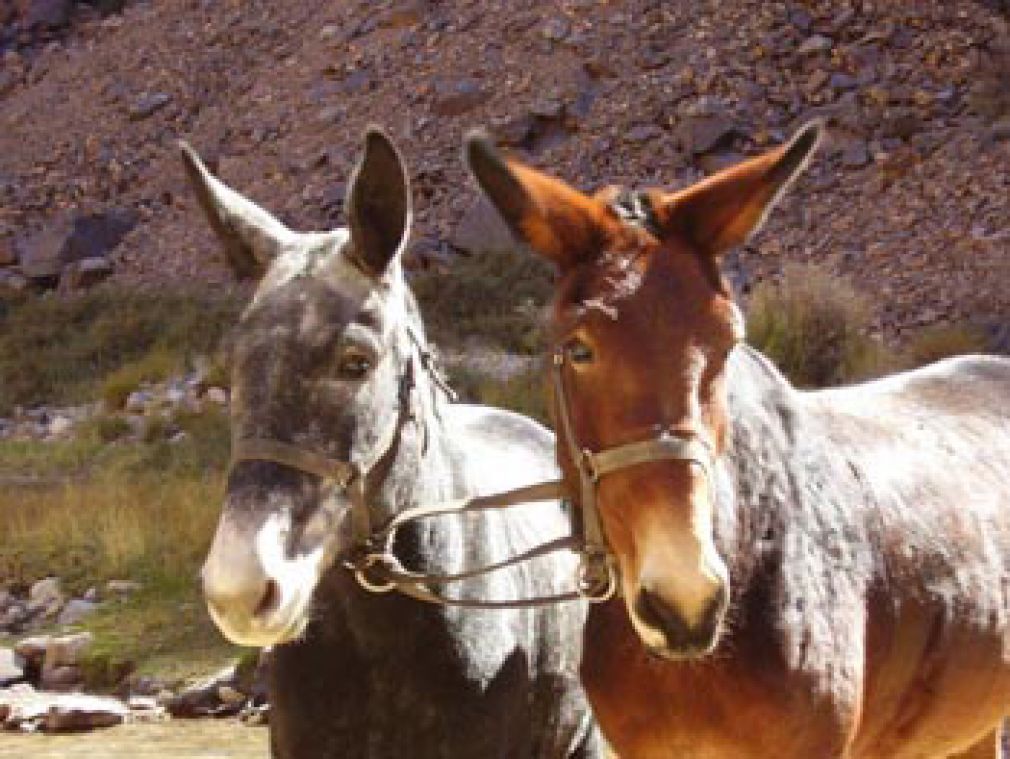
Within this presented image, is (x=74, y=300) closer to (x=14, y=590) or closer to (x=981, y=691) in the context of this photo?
(x=14, y=590)

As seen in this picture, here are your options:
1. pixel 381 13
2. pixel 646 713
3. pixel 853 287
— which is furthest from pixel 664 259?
pixel 381 13

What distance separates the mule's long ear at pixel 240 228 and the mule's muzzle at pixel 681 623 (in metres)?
1.44

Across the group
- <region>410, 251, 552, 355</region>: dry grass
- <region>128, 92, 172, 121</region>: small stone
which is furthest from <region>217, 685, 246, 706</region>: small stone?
<region>128, 92, 172, 121</region>: small stone

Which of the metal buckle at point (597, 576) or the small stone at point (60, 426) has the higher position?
the metal buckle at point (597, 576)

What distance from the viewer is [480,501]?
14.3 feet

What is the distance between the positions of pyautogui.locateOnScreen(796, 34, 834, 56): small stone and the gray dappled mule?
16.7 m

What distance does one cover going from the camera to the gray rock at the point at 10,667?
11312mm

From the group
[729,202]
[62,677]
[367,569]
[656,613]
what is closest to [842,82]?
[62,677]

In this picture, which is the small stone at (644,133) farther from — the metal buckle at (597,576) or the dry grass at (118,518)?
the metal buckle at (597,576)

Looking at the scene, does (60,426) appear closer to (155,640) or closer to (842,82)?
(155,640)

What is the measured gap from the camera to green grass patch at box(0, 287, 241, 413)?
20.3 m

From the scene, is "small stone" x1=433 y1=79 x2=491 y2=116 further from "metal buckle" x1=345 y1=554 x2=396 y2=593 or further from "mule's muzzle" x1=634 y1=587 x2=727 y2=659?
"mule's muzzle" x1=634 y1=587 x2=727 y2=659

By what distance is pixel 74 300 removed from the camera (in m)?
23.1

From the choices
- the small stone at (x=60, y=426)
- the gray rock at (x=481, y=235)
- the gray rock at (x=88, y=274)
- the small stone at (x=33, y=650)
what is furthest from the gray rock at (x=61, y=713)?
the gray rock at (x=88, y=274)
